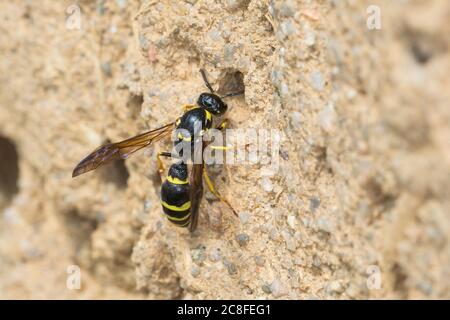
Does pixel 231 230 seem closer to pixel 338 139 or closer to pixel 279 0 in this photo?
pixel 338 139

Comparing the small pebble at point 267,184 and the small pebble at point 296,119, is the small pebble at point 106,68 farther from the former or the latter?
the small pebble at point 296,119

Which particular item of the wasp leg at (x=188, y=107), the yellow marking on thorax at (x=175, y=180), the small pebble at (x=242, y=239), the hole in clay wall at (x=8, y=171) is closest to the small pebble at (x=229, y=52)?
the wasp leg at (x=188, y=107)

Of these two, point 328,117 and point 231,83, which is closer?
point 328,117

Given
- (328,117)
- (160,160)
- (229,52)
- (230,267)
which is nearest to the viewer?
(328,117)

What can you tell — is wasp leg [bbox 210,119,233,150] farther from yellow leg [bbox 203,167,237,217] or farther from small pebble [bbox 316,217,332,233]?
small pebble [bbox 316,217,332,233]

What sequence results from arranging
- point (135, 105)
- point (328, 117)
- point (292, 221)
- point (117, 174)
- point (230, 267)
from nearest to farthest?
point (328, 117)
point (292, 221)
point (230, 267)
point (135, 105)
point (117, 174)

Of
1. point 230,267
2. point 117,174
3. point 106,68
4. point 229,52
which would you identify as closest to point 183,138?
point 229,52

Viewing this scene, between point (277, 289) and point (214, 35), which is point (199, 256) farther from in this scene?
point (214, 35)
